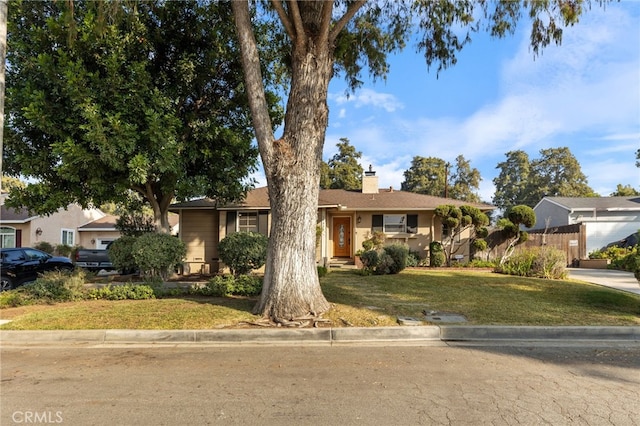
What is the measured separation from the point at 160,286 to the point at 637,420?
9.97 metres

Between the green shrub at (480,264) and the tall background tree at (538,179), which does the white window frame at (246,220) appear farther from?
the tall background tree at (538,179)

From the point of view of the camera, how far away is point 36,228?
79.8 ft

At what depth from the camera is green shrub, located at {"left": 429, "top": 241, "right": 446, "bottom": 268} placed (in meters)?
16.9

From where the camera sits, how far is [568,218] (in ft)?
94.2

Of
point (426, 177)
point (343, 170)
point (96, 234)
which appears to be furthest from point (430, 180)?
point (96, 234)

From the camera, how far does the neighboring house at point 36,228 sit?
23.2 metres

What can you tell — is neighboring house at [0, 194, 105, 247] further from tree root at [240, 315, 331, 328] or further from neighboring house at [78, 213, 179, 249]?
tree root at [240, 315, 331, 328]

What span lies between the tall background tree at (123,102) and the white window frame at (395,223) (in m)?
8.29

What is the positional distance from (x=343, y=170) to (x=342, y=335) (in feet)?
104

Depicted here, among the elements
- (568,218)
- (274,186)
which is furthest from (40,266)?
(568,218)

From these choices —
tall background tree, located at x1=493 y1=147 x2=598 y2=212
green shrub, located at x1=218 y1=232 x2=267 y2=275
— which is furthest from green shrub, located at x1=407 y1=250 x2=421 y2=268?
tall background tree, located at x1=493 y1=147 x2=598 y2=212

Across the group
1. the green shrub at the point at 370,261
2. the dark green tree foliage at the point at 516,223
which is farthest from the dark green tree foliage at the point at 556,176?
the green shrub at the point at 370,261

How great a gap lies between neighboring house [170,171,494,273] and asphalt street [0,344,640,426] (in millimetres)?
10371

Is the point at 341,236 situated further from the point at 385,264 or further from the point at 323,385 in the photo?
the point at 323,385
